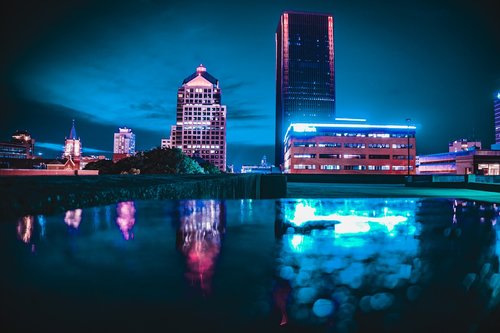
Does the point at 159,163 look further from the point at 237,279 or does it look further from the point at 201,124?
the point at 201,124

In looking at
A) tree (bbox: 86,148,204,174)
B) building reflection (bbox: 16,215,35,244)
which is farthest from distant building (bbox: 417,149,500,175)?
building reflection (bbox: 16,215,35,244)

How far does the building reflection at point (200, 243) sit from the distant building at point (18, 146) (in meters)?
159

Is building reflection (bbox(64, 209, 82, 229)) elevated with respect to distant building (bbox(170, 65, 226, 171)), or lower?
lower

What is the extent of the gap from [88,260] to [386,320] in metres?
1.73

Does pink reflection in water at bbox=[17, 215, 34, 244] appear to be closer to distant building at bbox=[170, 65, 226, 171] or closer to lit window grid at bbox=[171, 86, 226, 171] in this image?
distant building at bbox=[170, 65, 226, 171]

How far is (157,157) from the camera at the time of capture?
106 feet

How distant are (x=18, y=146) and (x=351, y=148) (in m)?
146

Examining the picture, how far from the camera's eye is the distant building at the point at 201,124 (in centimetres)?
15838

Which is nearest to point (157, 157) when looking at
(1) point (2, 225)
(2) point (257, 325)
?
(1) point (2, 225)

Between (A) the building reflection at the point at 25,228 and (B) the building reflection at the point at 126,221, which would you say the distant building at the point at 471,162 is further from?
(A) the building reflection at the point at 25,228

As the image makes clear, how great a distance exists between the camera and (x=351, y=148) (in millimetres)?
104562

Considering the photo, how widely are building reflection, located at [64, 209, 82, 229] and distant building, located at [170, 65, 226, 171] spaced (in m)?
152

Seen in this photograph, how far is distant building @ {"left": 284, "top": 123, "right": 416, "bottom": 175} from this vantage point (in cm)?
10456

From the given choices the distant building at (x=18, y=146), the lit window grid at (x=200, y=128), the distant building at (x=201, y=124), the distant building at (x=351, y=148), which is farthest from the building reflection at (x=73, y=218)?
the distant building at (x=18, y=146)
